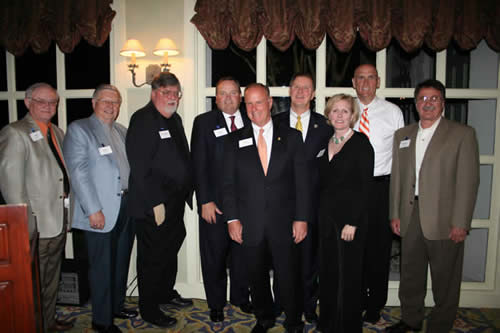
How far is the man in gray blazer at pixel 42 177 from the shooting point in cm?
238

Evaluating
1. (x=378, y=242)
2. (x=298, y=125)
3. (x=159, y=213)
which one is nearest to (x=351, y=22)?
(x=298, y=125)

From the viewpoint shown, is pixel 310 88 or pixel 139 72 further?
pixel 139 72

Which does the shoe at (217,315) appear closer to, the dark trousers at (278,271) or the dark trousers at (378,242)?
the dark trousers at (278,271)

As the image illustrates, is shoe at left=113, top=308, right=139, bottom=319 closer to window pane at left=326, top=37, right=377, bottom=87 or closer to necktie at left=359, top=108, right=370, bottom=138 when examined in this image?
necktie at left=359, top=108, right=370, bottom=138

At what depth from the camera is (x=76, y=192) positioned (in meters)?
2.43

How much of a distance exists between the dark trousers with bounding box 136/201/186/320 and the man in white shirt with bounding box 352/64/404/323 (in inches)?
63.7

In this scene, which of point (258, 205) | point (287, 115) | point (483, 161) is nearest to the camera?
point (258, 205)

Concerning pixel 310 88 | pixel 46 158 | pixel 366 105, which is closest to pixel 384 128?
pixel 366 105

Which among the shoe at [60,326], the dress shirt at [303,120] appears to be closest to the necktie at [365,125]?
the dress shirt at [303,120]

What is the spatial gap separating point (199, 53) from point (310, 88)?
1192 millimetres

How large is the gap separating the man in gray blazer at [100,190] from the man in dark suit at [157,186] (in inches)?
5.9

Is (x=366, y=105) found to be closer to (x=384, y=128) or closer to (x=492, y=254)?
(x=384, y=128)

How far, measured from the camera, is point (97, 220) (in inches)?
95.0

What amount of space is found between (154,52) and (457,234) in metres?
2.91
